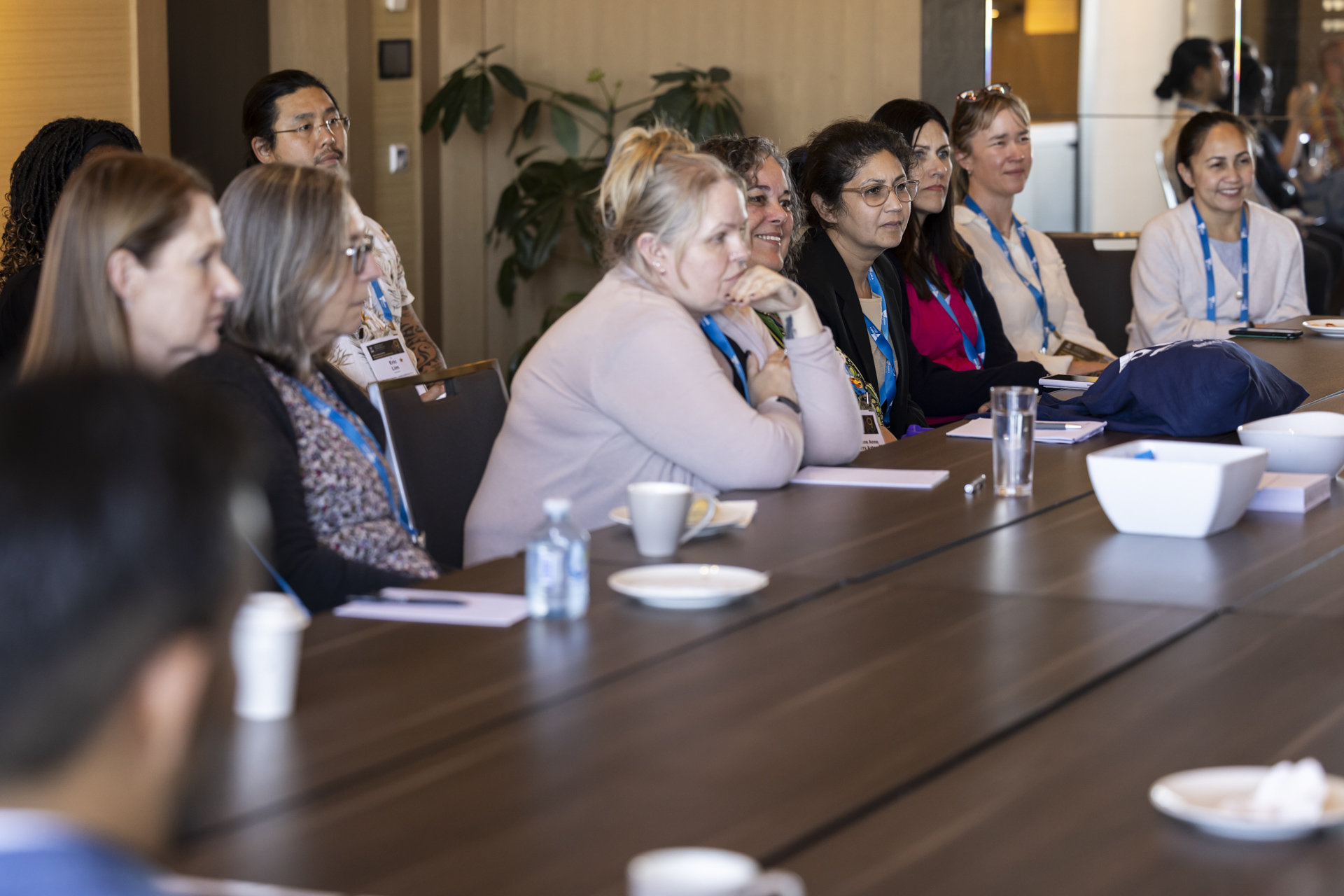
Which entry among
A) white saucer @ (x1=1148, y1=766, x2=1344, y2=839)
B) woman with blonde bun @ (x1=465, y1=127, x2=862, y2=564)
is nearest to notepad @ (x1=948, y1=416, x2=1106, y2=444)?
A: woman with blonde bun @ (x1=465, y1=127, x2=862, y2=564)

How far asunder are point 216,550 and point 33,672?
82 millimetres

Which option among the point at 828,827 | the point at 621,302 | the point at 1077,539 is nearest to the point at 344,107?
the point at 621,302

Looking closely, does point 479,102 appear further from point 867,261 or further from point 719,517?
point 719,517

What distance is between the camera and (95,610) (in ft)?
1.94

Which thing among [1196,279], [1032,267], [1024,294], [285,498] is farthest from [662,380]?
[1196,279]

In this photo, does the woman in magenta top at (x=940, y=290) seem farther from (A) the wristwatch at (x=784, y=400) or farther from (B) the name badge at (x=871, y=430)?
(A) the wristwatch at (x=784, y=400)

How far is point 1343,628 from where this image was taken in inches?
62.2

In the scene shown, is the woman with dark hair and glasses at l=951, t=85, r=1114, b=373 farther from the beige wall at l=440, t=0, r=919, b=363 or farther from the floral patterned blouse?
the floral patterned blouse

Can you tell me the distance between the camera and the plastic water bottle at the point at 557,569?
161 cm

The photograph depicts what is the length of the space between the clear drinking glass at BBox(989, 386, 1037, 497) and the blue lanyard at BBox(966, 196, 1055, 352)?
8.07 feet

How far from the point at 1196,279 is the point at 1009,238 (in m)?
0.65

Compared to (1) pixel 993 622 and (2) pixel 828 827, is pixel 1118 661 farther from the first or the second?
(2) pixel 828 827

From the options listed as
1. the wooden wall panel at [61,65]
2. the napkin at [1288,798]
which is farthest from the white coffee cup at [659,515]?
the wooden wall panel at [61,65]

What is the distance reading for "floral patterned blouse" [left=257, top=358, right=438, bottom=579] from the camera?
219cm
